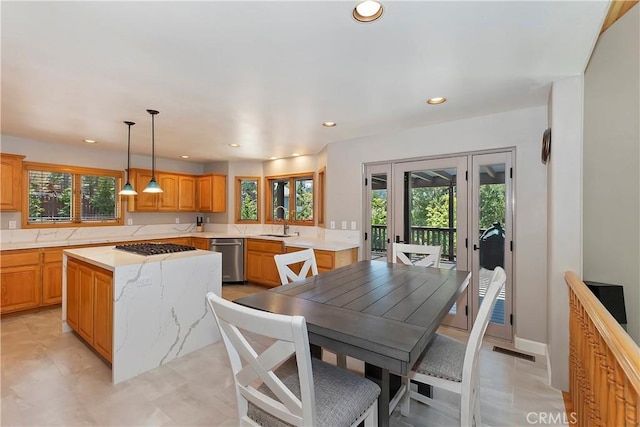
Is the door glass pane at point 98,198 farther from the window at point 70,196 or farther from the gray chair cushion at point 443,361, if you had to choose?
the gray chair cushion at point 443,361

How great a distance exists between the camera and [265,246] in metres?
5.21

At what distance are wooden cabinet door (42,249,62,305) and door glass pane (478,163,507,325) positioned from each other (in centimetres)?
552


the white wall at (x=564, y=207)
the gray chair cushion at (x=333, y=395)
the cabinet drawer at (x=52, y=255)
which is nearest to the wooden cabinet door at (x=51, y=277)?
the cabinet drawer at (x=52, y=255)

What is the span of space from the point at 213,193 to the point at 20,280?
303 centimetres

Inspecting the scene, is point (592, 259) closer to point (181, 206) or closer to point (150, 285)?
point (150, 285)

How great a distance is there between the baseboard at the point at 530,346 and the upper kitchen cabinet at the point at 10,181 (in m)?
6.48

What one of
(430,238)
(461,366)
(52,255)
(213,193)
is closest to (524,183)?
(430,238)

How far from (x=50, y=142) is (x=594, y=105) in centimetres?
669


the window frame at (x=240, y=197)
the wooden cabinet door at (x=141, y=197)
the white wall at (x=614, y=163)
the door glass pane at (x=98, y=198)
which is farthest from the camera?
the window frame at (x=240, y=197)

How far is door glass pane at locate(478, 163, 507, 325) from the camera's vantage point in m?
3.19

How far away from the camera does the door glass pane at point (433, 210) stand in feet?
11.5

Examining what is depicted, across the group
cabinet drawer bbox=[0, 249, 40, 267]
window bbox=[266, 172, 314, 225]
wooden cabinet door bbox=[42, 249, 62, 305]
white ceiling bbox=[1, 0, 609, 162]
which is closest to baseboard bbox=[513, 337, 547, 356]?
white ceiling bbox=[1, 0, 609, 162]

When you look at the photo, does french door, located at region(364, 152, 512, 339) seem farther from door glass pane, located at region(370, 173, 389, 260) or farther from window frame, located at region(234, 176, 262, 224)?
window frame, located at region(234, 176, 262, 224)

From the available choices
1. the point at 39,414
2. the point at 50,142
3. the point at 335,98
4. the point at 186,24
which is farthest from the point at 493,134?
the point at 50,142
